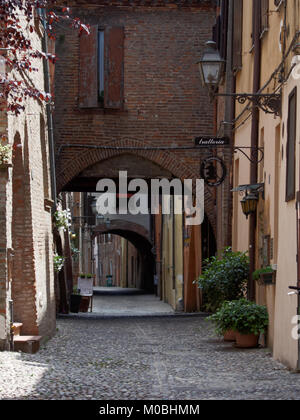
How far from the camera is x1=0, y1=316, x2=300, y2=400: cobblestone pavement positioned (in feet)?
27.6

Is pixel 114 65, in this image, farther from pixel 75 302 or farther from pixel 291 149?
pixel 291 149

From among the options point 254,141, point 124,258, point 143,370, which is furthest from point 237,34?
point 124,258

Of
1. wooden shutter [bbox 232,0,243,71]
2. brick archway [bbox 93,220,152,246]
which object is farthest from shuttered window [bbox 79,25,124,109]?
brick archway [bbox 93,220,152,246]

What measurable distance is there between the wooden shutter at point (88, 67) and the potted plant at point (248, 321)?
9.03 metres

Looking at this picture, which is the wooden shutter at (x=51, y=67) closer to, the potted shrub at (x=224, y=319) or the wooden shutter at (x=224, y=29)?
the wooden shutter at (x=224, y=29)

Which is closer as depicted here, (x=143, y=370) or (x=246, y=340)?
(x=143, y=370)

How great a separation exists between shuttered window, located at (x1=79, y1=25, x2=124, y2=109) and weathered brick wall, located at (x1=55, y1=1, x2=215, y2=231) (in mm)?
143

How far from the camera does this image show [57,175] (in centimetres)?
2039

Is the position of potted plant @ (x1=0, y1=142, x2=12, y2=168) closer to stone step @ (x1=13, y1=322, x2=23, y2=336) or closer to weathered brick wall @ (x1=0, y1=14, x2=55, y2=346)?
weathered brick wall @ (x1=0, y1=14, x2=55, y2=346)

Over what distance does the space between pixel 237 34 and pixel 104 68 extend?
456 cm

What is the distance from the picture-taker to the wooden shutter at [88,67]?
2055cm

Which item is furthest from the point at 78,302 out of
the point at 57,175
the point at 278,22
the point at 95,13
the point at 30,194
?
the point at 278,22

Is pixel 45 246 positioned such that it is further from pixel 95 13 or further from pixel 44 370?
pixel 95 13

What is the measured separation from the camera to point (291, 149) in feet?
35.6
